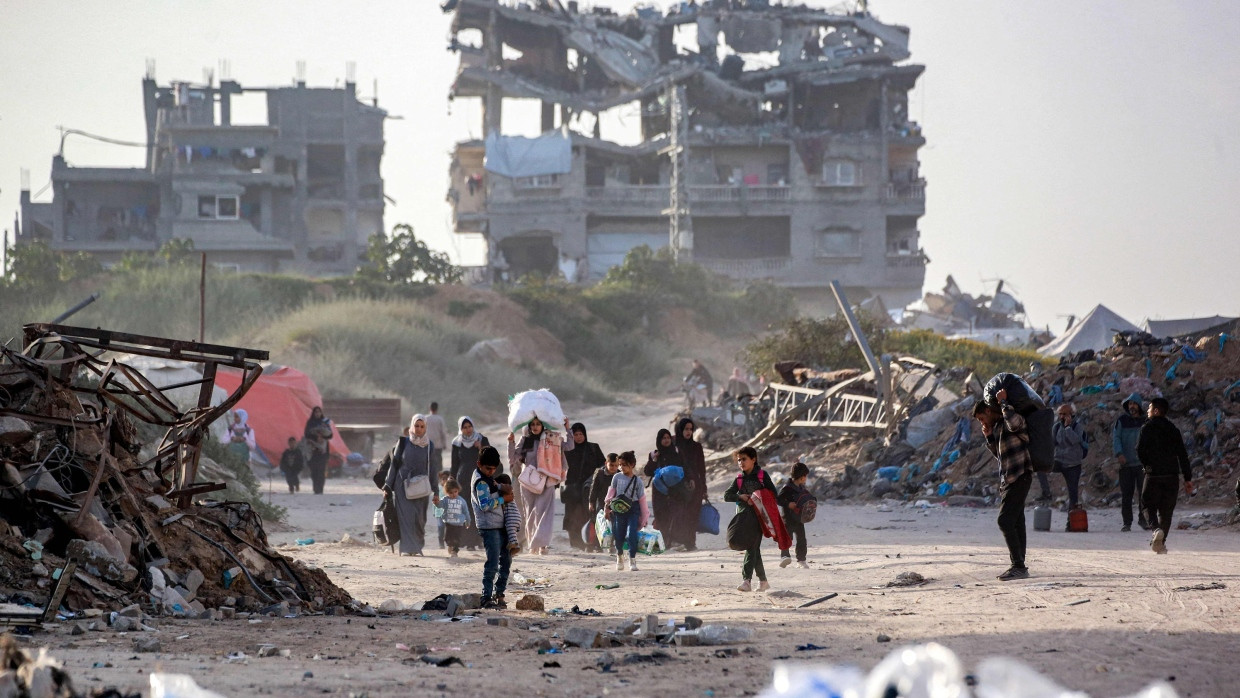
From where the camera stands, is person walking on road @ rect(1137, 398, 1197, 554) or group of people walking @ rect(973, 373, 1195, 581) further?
person walking on road @ rect(1137, 398, 1197, 554)

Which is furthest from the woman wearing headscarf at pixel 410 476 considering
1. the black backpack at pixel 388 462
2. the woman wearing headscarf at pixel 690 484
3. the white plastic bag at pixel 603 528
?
the woman wearing headscarf at pixel 690 484

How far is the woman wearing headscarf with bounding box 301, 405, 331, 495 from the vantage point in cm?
2281

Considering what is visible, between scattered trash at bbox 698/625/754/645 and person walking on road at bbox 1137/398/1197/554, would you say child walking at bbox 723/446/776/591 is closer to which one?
scattered trash at bbox 698/625/754/645

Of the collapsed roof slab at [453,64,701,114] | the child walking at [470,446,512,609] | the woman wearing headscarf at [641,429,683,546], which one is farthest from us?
the collapsed roof slab at [453,64,701,114]

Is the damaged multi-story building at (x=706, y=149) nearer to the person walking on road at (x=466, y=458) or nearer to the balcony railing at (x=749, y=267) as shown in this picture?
the balcony railing at (x=749, y=267)

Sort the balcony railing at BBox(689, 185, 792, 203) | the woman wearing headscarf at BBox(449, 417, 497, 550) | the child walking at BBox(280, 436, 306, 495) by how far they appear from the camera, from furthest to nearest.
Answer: the balcony railing at BBox(689, 185, 792, 203) → the child walking at BBox(280, 436, 306, 495) → the woman wearing headscarf at BBox(449, 417, 497, 550)

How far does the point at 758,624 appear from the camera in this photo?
342 inches

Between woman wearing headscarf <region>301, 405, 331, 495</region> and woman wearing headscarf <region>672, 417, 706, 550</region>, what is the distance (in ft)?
32.8

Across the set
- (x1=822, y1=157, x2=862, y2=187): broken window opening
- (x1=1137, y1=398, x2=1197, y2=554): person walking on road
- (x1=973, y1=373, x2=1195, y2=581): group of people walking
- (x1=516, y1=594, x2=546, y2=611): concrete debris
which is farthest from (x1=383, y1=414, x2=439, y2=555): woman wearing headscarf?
(x1=822, y1=157, x2=862, y2=187): broken window opening

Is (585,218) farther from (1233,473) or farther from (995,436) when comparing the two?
(995,436)

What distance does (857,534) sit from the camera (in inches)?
610

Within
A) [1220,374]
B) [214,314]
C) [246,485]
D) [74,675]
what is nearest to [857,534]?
[1220,374]

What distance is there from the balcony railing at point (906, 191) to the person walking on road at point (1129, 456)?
5908 centimetres

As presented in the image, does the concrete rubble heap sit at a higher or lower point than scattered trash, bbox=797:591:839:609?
higher
